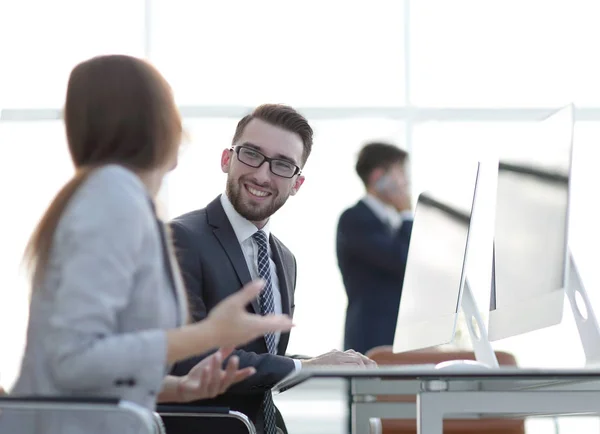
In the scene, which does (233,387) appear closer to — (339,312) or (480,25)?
(339,312)

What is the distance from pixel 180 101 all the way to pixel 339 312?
6.02 feet

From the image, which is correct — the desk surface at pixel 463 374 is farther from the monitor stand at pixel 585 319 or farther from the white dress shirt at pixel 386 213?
the white dress shirt at pixel 386 213

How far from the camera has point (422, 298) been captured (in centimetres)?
250

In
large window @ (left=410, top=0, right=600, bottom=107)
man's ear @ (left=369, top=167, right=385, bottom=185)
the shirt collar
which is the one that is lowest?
man's ear @ (left=369, top=167, right=385, bottom=185)

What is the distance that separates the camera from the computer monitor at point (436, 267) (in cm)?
229

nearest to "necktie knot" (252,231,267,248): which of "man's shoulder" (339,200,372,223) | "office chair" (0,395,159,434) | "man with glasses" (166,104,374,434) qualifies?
"man with glasses" (166,104,374,434)

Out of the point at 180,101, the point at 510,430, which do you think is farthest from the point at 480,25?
the point at 510,430

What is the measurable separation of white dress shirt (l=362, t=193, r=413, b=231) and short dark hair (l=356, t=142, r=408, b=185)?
0.45 ft

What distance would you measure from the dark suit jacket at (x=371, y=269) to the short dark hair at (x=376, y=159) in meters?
0.28

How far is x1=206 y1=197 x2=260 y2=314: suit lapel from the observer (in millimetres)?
2533

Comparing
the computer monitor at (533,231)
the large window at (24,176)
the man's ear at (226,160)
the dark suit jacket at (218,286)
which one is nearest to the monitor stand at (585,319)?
the computer monitor at (533,231)

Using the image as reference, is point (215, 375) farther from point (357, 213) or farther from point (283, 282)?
point (357, 213)

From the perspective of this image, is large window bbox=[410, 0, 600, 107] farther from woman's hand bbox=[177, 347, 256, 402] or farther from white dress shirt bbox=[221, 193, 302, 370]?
woman's hand bbox=[177, 347, 256, 402]

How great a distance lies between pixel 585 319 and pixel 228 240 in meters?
0.93
